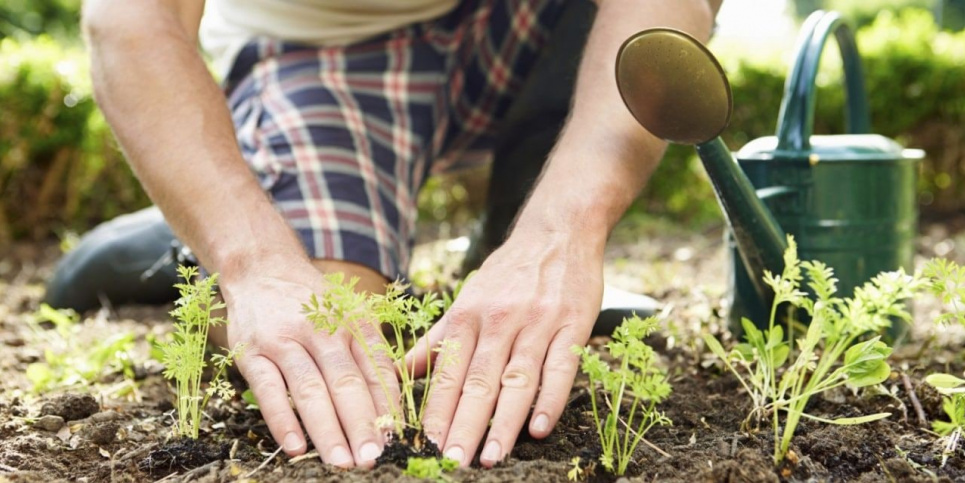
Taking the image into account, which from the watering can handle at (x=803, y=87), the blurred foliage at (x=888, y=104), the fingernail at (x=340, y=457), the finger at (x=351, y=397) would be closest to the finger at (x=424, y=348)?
the finger at (x=351, y=397)

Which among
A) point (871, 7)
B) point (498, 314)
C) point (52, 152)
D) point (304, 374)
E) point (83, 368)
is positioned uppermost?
point (871, 7)

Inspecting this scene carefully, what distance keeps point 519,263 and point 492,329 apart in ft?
0.55

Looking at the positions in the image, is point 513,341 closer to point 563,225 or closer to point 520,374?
point 520,374

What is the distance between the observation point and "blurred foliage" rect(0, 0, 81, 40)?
39.3 ft

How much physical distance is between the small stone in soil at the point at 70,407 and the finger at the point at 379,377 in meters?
0.65

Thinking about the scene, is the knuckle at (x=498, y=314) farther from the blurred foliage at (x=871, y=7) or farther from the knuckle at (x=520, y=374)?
the blurred foliage at (x=871, y=7)

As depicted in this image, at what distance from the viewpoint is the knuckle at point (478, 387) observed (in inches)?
57.0

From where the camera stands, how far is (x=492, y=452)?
1392 mm

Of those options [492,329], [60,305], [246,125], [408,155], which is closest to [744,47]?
[408,155]

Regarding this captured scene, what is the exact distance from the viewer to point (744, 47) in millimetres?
5832

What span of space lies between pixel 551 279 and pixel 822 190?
0.93 meters

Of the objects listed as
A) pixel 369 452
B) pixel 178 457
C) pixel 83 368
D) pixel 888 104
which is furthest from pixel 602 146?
pixel 888 104

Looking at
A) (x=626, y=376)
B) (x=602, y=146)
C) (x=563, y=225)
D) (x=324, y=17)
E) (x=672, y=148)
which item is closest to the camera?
(x=626, y=376)

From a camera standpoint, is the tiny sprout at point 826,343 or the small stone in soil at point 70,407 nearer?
the tiny sprout at point 826,343
